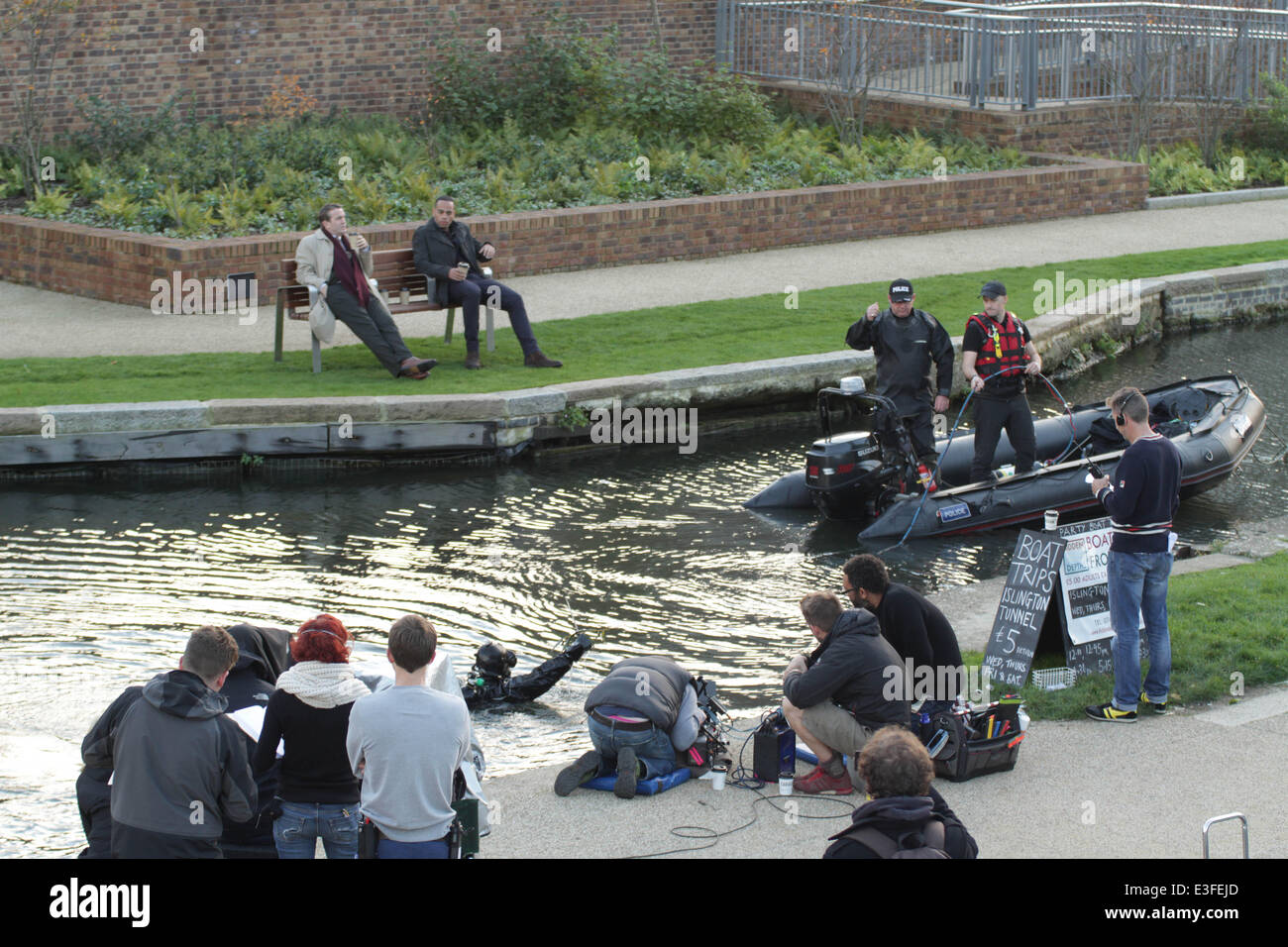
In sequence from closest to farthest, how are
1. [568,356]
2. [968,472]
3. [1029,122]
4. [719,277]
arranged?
[968,472] → [568,356] → [719,277] → [1029,122]

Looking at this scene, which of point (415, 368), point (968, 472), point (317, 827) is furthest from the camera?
point (415, 368)

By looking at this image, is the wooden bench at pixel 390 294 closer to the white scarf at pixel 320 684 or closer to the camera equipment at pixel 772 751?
the camera equipment at pixel 772 751

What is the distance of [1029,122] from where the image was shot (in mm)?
23141

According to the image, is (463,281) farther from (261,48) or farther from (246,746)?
(246,746)

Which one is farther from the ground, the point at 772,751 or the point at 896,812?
the point at 896,812

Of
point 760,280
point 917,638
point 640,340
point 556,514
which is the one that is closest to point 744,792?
point 917,638

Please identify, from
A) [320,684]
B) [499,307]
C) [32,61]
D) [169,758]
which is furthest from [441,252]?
[169,758]

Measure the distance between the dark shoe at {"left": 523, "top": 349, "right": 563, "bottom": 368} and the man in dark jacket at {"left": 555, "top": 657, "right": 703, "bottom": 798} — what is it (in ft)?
24.0

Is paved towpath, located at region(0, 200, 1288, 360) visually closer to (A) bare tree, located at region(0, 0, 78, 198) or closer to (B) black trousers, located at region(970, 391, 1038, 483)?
(A) bare tree, located at region(0, 0, 78, 198)

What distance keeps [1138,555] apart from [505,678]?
327 cm

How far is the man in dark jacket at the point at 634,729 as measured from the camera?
7352 millimetres

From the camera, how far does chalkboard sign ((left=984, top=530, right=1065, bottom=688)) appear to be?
8469mm

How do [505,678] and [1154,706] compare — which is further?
[505,678]

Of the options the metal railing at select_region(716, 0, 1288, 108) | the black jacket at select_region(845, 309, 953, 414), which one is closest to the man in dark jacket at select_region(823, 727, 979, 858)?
the black jacket at select_region(845, 309, 953, 414)
